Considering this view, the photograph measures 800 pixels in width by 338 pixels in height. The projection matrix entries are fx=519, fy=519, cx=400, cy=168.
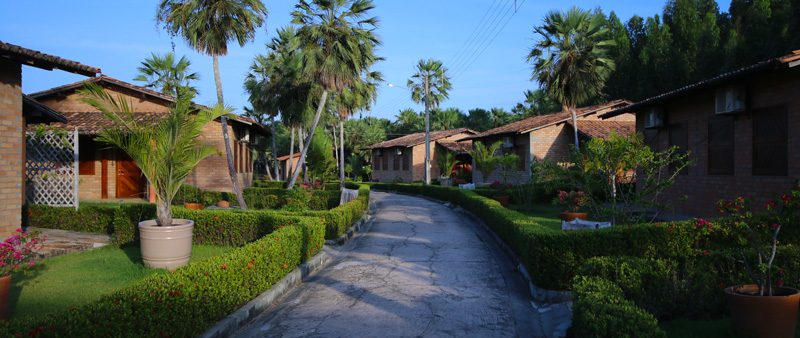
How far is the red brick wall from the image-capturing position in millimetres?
9320

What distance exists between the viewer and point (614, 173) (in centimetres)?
1005

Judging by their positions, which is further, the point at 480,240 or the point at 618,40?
the point at 618,40

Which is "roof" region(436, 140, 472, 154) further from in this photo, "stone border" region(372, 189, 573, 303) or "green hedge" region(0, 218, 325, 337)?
"green hedge" region(0, 218, 325, 337)

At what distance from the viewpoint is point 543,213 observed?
17.8 metres

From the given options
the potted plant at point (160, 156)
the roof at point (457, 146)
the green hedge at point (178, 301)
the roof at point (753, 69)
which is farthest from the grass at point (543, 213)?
the roof at point (457, 146)

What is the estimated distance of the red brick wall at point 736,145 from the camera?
9320mm

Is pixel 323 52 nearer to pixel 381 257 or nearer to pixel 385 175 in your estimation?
pixel 381 257

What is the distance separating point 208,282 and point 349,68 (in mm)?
18309

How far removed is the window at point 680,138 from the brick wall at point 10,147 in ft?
47.5

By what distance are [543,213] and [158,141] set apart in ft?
43.3

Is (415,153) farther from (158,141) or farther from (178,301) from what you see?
(178,301)

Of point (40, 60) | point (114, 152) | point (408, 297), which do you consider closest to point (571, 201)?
point (408, 297)

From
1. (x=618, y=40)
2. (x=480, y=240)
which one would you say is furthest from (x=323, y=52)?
(x=618, y=40)

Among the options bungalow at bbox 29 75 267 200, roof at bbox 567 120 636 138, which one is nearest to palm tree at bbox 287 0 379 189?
bungalow at bbox 29 75 267 200
